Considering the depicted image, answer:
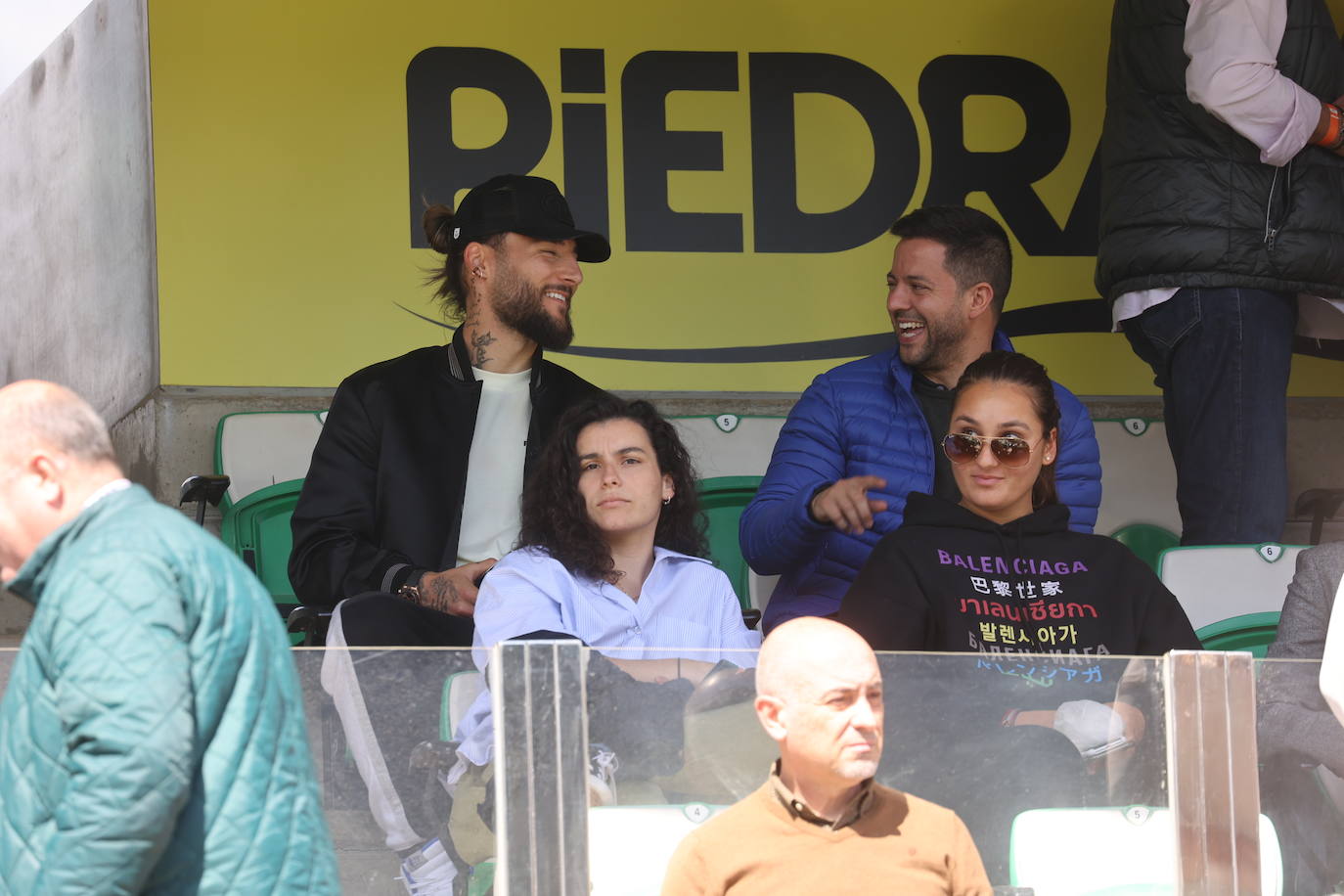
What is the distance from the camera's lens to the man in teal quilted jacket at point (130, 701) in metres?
1.81

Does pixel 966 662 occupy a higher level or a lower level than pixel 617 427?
lower

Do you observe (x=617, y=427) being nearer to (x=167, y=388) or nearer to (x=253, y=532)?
(x=253, y=532)

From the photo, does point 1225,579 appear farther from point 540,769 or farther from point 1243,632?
point 540,769

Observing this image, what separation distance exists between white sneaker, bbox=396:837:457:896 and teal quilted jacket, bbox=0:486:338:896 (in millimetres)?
492

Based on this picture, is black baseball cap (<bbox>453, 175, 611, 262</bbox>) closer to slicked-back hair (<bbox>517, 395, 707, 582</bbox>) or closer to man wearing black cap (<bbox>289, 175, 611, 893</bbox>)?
man wearing black cap (<bbox>289, 175, 611, 893</bbox>)

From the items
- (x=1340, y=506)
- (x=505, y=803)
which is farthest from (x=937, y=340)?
(x=505, y=803)

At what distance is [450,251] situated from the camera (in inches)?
181

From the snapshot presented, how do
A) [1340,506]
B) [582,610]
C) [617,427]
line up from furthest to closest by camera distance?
[1340,506]
[617,427]
[582,610]

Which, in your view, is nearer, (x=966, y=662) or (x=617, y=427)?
(x=966, y=662)

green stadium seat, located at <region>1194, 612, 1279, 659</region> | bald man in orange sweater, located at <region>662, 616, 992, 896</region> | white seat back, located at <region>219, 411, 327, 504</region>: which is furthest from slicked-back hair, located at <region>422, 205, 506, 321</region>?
bald man in orange sweater, located at <region>662, 616, 992, 896</region>

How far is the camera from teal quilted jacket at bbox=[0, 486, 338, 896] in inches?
71.1

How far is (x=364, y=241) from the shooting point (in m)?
5.34

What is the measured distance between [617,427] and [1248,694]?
154 cm

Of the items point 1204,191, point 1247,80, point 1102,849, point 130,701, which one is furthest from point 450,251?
point 130,701
